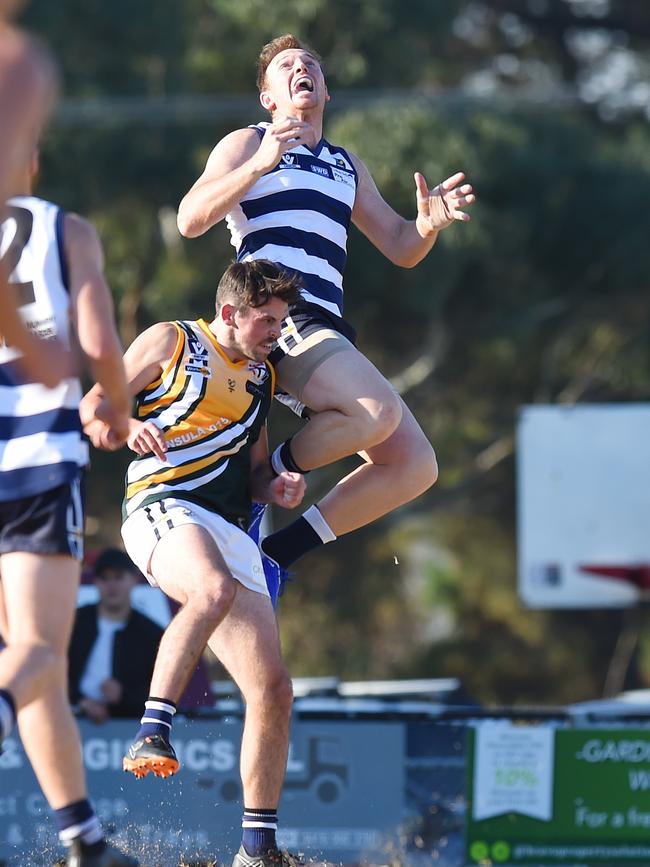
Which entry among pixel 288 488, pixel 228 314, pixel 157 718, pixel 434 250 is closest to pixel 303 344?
pixel 228 314

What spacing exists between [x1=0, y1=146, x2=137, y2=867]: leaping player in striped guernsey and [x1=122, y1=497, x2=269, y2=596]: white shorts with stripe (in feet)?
3.69

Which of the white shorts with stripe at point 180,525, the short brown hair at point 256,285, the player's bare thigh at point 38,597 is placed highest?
the short brown hair at point 256,285

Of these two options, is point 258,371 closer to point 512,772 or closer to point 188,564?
point 188,564

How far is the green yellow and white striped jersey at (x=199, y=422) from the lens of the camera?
18.2ft

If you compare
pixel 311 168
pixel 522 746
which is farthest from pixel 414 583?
pixel 311 168

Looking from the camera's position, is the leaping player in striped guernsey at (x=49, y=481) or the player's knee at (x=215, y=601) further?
the player's knee at (x=215, y=601)

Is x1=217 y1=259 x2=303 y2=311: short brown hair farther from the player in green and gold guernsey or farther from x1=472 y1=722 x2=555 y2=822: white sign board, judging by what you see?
x1=472 y1=722 x2=555 y2=822: white sign board

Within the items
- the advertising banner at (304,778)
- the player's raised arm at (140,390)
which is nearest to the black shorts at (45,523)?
the player's raised arm at (140,390)

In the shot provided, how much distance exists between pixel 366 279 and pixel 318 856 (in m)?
12.6

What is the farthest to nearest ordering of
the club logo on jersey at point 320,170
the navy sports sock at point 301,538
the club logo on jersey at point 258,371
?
the navy sports sock at point 301,538 < the club logo on jersey at point 320,170 < the club logo on jersey at point 258,371

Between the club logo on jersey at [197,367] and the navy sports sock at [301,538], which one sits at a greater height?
the club logo on jersey at [197,367]

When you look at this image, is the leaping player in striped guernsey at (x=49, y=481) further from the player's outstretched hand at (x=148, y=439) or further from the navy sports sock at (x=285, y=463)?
the navy sports sock at (x=285, y=463)

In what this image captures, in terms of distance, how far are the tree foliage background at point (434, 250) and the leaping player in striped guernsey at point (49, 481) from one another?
13.9 metres

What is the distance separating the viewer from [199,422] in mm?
5574
